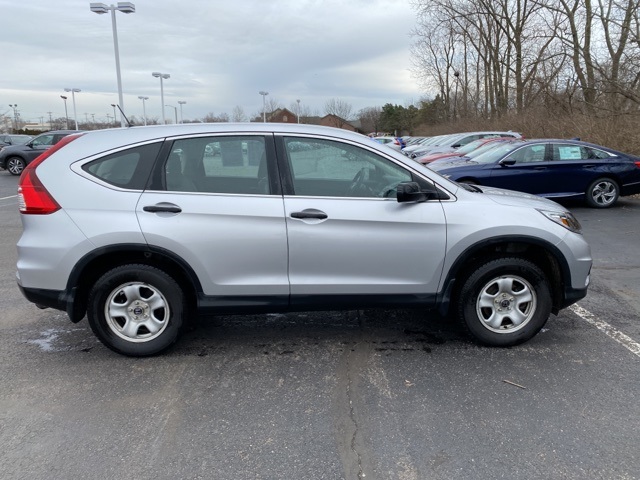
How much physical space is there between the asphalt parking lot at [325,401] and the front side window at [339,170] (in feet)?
4.24

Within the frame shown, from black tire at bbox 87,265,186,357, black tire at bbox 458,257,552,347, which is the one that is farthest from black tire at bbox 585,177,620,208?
black tire at bbox 87,265,186,357

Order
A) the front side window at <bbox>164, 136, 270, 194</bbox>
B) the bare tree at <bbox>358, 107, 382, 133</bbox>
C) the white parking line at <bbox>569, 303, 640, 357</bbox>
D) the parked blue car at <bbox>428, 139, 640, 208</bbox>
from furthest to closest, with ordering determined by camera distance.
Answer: the bare tree at <bbox>358, 107, 382, 133</bbox>
the parked blue car at <bbox>428, 139, 640, 208</bbox>
the white parking line at <bbox>569, 303, 640, 357</bbox>
the front side window at <bbox>164, 136, 270, 194</bbox>

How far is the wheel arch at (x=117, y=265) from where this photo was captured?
11.5 ft

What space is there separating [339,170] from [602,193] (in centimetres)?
908

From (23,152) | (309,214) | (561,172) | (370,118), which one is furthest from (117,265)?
(370,118)

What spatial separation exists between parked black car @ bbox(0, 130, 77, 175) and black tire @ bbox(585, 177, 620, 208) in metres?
19.6

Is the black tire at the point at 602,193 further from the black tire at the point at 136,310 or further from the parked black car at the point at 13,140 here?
the parked black car at the point at 13,140

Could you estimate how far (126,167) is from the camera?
360 cm

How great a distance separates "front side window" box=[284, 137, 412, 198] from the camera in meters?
3.68

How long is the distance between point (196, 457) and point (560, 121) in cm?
2085

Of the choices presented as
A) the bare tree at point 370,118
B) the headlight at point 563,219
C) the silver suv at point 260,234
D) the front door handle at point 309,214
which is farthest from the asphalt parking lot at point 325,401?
the bare tree at point 370,118

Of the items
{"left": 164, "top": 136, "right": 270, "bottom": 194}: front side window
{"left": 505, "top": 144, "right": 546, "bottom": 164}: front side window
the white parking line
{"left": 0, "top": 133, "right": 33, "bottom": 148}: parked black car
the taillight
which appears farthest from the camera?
{"left": 0, "top": 133, "right": 33, "bottom": 148}: parked black car

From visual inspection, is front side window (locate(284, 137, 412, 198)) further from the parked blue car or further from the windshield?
the windshield

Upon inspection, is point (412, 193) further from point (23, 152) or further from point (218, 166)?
point (23, 152)
